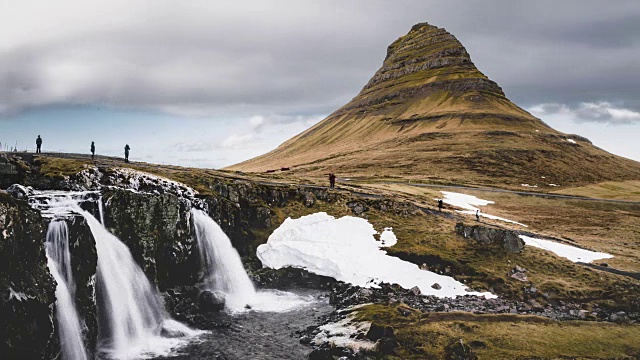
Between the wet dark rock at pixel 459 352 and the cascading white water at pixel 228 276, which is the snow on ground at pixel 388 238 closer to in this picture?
the cascading white water at pixel 228 276

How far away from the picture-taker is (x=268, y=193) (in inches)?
2975

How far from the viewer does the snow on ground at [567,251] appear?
6585 cm

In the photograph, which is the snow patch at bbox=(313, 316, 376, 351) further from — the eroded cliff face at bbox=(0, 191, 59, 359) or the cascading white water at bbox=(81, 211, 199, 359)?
the eroded cliff face at bbox=(0, 191, 59, 359)

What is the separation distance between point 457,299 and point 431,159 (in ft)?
494

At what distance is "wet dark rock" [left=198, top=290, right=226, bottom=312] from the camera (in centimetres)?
Result: 4959

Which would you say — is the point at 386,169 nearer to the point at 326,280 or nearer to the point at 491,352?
the point at 326,280

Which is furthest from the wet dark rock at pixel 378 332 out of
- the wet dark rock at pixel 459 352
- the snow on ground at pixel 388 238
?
the snow on ground at pixel 388 238

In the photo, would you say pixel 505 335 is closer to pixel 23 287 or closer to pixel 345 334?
pixel 345 334

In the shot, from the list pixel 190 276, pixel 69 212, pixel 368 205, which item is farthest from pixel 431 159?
pixel 69 212

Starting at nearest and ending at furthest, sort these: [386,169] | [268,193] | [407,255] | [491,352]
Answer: [491,352]
[407,255]
[268,193]
[386,169]

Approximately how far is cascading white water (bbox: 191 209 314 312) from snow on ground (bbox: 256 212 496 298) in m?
5.08

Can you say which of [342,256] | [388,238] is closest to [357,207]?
[388,238]

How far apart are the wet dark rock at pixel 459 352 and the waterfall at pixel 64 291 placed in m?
28.6

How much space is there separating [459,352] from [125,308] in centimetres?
2944
